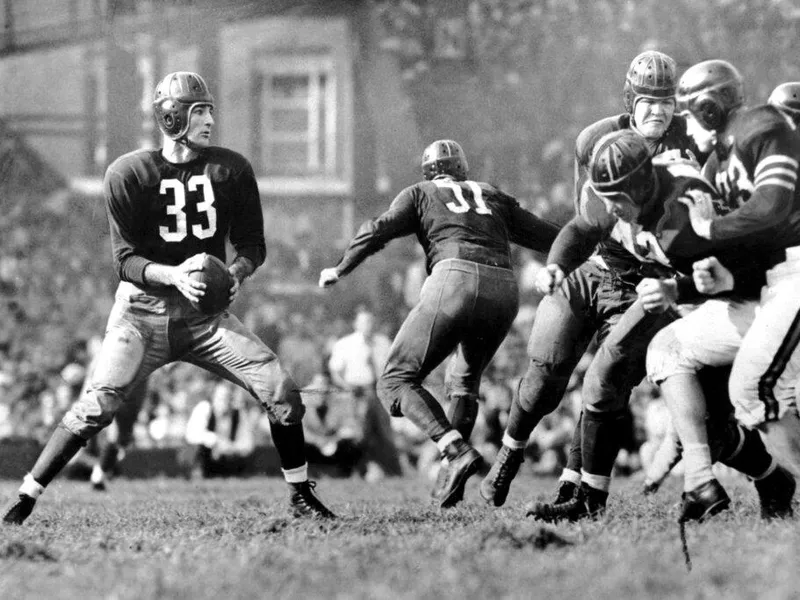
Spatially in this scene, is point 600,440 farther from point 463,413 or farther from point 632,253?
point 463,413

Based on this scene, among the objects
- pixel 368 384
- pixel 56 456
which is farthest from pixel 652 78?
pixel 368 384

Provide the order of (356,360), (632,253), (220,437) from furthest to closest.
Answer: (220,437) < (356,360) < (632,253)

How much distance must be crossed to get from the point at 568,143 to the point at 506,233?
42.6 ft

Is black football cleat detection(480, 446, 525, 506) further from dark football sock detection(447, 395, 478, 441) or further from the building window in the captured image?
the building window

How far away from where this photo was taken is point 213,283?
7422 millimetres

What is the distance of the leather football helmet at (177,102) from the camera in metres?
7.69

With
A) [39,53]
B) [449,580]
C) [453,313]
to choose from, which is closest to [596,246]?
[453,313]

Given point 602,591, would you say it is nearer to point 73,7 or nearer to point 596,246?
point 596,246

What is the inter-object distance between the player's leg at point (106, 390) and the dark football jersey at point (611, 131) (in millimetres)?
2380

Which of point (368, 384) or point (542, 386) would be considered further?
point (368, 384)

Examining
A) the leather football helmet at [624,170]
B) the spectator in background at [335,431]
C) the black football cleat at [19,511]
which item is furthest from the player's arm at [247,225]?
the spectator in background at [335,431]

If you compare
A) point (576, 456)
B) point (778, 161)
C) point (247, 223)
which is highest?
point (778, 161)

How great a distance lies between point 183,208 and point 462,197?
1.64 m

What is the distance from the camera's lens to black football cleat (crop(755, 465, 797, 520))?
6.93m
